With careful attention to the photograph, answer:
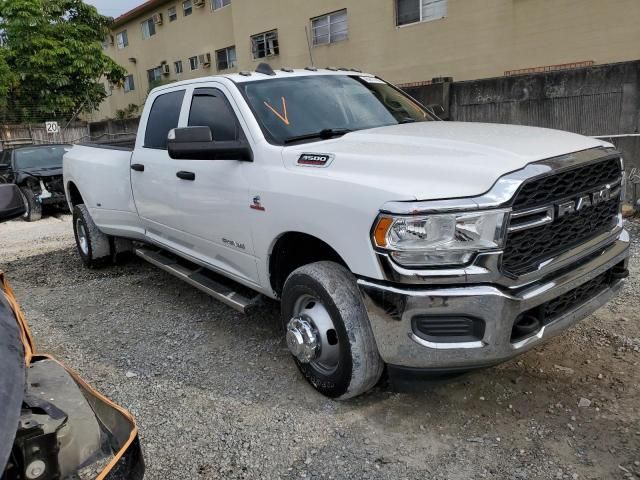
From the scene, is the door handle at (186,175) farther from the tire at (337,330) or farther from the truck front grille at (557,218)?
the truck front grille at (557,218)

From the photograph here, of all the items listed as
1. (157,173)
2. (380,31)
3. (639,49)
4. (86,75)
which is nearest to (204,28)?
(86,75)

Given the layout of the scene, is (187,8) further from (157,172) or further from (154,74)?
(157,172)

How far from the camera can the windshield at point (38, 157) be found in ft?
38.7

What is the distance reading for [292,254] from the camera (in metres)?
3.58

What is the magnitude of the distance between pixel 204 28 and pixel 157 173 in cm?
2226

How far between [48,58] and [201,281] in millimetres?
24695

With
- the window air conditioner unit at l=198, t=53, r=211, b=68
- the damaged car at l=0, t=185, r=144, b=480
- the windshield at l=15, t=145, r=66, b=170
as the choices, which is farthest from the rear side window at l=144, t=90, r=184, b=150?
the window air conditioner unit at l=198, t=53, r=211, b=68

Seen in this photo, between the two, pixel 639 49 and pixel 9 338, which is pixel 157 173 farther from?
pixel 639 49

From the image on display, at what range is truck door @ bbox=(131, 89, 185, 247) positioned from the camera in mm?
4508

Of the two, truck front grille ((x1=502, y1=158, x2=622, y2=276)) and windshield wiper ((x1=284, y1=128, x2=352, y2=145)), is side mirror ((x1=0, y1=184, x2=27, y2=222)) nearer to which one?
windshield wiper ((x1=284, y1=128, x2=352, y2=145))

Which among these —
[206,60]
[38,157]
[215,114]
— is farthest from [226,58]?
[215,114]

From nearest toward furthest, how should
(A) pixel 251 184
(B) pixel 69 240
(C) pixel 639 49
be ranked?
(A) pixel 251 184
(B) pixel 69 240
(C) pixel 639 49

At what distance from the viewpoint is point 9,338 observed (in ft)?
5.65

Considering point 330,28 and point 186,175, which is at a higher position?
point 330,28
